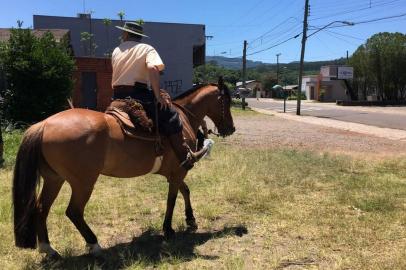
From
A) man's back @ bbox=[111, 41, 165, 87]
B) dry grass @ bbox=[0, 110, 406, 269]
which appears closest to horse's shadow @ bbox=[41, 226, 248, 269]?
dry grass @ bbox=[0, 110, 406, 269]

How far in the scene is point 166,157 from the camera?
5668mm

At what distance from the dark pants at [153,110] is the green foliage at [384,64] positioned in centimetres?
5460

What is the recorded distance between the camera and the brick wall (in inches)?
929

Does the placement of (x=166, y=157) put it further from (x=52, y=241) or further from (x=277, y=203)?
(x=277, y=203)

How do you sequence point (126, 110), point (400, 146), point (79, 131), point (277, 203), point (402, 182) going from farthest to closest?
point (400, 146), point (402, 182), point (277, 203), point (126, 110), point (79, 131)

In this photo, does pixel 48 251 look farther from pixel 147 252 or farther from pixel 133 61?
pixel 133 61

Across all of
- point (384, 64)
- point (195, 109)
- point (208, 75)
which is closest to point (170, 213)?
point (195, 109)

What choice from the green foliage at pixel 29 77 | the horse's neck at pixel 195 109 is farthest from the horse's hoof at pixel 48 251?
the green foliage at pixel 29 77

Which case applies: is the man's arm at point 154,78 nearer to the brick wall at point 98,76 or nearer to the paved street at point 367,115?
the brick wall at point 98,76

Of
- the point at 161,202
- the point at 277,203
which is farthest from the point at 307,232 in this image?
the point at 161,202

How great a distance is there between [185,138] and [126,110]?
905 mm

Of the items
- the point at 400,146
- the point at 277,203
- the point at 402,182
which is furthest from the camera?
the point at 400,146

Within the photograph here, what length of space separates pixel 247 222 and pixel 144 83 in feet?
7.52

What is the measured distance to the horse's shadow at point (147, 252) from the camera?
4840 millimetres
